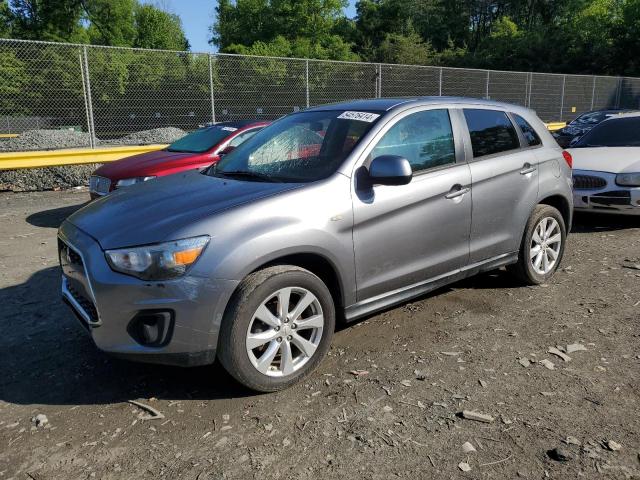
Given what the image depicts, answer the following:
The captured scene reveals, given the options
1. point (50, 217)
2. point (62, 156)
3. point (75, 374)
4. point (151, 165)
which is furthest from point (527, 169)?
point (62, 156)

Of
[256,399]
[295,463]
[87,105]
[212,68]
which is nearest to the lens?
[295,463]

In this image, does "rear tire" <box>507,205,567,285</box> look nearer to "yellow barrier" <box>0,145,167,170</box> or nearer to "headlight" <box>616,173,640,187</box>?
"headlight" <box>616,173,640,187</box>

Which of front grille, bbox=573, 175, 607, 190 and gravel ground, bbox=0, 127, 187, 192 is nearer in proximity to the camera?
front grille, bbox=573, 175, 607, 190

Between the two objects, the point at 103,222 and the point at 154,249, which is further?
the point at 103,222

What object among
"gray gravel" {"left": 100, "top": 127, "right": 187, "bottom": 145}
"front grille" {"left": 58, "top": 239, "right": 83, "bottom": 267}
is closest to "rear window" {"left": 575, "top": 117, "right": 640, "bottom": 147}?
"front grille" {"left": 58, "top": 239, "right": 83, "bottom": 267}

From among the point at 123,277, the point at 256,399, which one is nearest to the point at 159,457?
the point at 256,399

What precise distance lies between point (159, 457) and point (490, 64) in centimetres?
4699

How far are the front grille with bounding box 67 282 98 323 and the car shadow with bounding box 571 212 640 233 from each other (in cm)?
617

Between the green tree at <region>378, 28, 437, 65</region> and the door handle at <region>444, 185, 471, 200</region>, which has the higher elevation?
the green tree at <region>378, 28, 437, 65</region>

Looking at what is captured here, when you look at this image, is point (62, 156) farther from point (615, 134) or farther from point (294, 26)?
point (294, 26)

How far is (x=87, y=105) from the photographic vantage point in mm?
10680

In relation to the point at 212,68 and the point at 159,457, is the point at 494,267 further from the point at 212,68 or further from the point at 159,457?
the point at 212,68

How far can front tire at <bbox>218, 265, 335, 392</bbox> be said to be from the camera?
9.83 ft

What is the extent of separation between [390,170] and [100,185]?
16.9 ft
